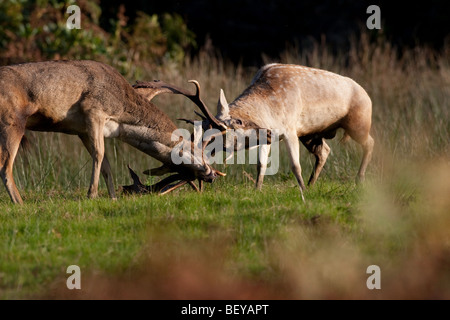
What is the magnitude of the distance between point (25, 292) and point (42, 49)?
11.0 metres

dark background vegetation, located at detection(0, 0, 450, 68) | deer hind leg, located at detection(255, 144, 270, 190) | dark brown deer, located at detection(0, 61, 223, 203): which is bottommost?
deer hind leg, located at detection(255, 144, 270, 190)

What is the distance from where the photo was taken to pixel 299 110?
9.98m

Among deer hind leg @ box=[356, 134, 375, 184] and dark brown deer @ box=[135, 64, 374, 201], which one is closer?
dark brown deer @ box=[135, 64, 374, 201]

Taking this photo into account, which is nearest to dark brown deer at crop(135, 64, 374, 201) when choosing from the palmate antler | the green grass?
the palmate antler

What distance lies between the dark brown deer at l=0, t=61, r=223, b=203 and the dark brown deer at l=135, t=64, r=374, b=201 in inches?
24.1

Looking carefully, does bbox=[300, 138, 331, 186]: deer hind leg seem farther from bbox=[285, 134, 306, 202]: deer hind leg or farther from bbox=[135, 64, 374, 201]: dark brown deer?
bbox=[285, 134, 306, 202]: deer hind leg

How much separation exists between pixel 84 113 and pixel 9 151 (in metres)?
1.04

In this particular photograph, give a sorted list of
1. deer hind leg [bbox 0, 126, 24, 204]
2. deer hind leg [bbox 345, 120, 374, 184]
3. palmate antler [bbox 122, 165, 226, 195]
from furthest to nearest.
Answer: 1. deer hind leg [bbox 345, 120, 374, 184]
2. palmate antler [bbox 122, 165, 226, 195]
3. deer hind leg [bbox 0, 126, 24, 204]

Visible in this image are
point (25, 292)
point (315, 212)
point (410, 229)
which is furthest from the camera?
point (315, 212)

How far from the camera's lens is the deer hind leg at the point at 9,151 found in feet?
28.8

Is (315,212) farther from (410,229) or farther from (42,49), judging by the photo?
(42,49)

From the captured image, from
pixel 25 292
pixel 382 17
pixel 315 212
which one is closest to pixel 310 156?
pixel 315 212

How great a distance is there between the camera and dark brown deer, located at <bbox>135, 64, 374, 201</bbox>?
9.61 metres

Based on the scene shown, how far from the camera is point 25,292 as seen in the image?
605 centimetres
